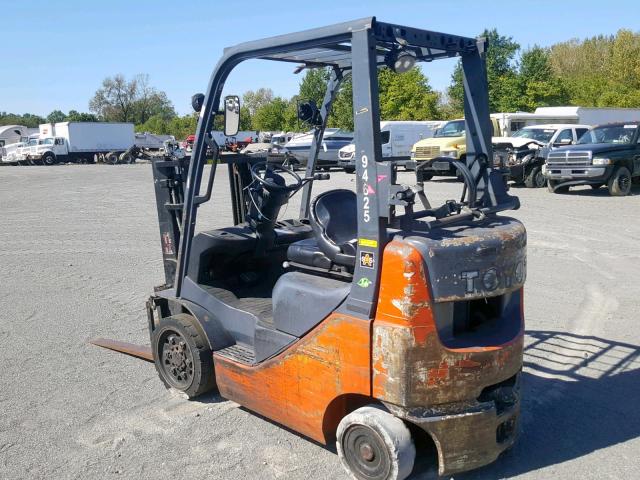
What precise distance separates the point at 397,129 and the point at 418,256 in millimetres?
26478

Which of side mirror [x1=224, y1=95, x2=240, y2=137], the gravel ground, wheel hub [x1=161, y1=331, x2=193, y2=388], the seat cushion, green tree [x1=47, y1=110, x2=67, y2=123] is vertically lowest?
the gravel ground

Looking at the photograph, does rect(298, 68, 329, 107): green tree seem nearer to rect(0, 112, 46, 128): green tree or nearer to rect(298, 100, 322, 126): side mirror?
rect(298, 100, 322, 126): side mirror

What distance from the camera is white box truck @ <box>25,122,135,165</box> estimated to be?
154ft

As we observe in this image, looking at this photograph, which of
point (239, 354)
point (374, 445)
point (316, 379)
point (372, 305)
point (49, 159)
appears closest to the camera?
point (372, 305)

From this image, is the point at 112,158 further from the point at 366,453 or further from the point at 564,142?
the point at 366,453

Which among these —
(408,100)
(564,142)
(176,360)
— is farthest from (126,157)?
(408,100)

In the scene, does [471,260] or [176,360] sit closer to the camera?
[471,260]

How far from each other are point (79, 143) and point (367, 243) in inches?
1963

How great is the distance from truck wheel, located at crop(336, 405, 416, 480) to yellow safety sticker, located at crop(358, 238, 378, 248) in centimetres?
94

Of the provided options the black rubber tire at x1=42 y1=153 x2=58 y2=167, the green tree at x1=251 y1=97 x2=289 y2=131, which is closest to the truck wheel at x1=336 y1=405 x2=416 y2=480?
the black rubber tire at x1=42 y1=153 x2=58 y2=167

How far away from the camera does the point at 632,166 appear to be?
57.1 ft

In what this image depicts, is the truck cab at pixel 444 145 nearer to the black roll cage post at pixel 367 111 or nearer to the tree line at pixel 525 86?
the tree line at pixel 525 86

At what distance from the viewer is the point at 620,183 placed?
56.2 ft

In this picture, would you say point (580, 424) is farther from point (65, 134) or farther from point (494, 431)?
point (65, 134)
